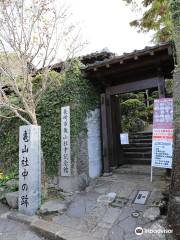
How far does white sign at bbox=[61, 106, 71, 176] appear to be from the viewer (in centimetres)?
746

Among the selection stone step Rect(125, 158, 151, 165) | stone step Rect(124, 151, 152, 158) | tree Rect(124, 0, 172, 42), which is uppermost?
tree Rect(124, 0, 172, 42)

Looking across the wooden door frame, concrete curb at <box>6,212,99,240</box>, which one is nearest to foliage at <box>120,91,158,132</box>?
the wooden door frame

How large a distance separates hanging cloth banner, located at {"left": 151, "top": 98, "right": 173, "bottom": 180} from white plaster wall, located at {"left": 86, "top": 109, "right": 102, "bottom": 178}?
224 centimetres

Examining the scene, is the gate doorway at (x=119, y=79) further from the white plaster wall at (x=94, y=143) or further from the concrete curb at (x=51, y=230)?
the concrete curb at (x=51, y=230)

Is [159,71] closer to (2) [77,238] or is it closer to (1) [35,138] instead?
(1) [35,138]

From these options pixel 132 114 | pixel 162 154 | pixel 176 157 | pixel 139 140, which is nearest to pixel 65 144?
pixel 162 154

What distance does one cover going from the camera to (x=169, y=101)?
6945 mm

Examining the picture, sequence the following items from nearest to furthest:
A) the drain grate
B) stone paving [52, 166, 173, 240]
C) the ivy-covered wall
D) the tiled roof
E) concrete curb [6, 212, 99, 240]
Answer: concrete curb [6, 212, 99, 240] → stone paving [52, 166, 173, 240] → the drain grate → the tiled roof → the ivy-covered wall

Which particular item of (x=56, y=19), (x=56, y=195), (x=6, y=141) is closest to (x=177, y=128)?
(x=56, y=195)

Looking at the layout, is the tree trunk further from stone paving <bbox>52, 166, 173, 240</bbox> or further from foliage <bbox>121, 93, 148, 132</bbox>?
foliage <bbox>121, 93, 148, 132</bbox>

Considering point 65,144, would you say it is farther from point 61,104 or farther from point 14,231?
point 14,231

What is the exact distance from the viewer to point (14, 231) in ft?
18.7

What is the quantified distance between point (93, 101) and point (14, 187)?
383 cm

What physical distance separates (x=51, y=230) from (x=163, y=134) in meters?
3.80
